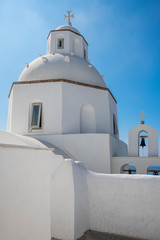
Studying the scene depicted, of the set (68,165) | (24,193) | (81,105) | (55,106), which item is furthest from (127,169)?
(24,193)

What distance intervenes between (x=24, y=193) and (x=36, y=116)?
284 inches

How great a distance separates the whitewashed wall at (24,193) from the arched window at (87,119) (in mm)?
6855

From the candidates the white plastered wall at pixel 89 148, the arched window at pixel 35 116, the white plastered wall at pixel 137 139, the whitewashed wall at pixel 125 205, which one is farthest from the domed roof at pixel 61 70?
the whitewashed wall at pixel 125 205

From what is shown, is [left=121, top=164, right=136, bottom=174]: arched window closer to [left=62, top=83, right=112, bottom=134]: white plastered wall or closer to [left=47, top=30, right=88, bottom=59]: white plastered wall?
[left=62, top=83, right=112, bottom=134]: white plastered wall

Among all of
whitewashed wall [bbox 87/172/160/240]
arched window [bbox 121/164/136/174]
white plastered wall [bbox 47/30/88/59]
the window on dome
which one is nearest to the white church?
whitewashed wall [bbox 87/172/160/240]

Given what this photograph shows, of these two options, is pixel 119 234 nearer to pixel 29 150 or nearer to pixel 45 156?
pixel 45 156

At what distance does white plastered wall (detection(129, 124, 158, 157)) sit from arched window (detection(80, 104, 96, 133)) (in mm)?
1990

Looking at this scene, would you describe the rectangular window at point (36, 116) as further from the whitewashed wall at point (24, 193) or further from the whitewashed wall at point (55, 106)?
the whitewashed wall at point (24, 193)

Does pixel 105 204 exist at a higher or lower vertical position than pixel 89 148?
lower

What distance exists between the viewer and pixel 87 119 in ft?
37.2

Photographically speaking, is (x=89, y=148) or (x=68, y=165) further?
(x=89, y=148)

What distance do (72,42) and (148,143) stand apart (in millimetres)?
→ 8043

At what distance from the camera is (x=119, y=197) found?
17.9 ft

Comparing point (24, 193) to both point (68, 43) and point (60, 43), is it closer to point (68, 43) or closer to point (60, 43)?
point (68, 43)
